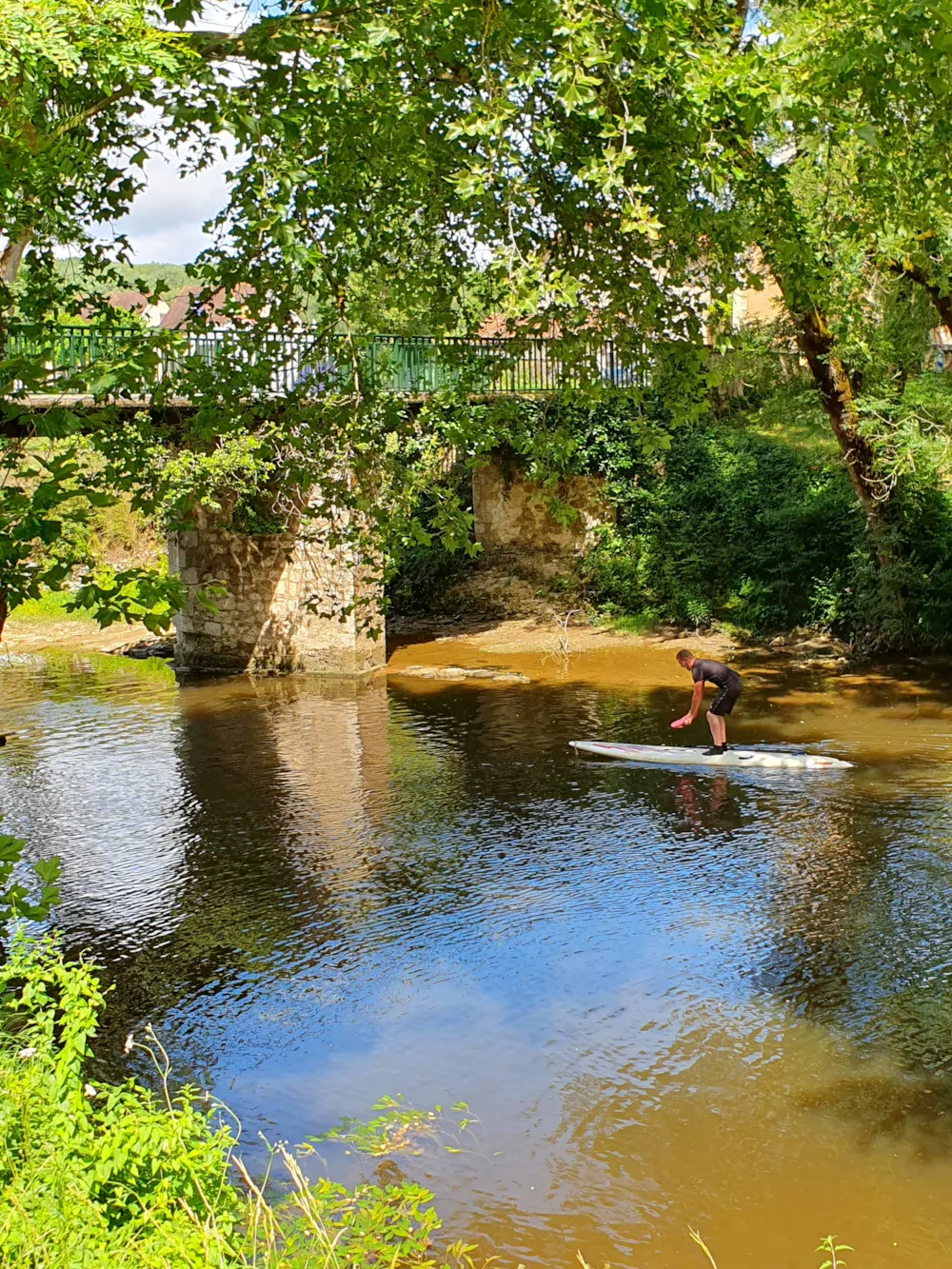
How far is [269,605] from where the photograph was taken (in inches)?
869

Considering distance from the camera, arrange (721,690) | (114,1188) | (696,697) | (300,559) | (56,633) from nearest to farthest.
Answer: (114,1188)
(696,697)
(721,690)
(300,559)
(56,633)

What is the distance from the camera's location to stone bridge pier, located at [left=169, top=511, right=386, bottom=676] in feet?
70.7

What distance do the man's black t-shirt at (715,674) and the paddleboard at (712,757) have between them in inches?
35.4

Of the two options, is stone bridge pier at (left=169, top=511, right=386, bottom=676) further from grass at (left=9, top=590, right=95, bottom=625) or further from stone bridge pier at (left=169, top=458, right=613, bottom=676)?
grass at (left=9, top=590, right=95, bottom=625)

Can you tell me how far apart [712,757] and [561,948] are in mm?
5780

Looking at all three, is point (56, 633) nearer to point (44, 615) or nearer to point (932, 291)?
point (44, 615)

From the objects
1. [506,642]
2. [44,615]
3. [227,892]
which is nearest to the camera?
[227,892]

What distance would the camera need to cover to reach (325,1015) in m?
9.02

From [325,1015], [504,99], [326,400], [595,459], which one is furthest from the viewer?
[595,459]

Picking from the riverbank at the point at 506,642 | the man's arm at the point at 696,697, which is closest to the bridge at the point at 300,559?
the riverbank at the point at 506,642

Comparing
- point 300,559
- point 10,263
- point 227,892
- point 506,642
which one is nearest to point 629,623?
point 506,642

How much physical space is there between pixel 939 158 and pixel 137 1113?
23.8ft

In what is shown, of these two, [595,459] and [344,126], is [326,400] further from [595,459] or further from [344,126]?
[595,459]

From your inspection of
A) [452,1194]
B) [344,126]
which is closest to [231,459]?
[344,126]
